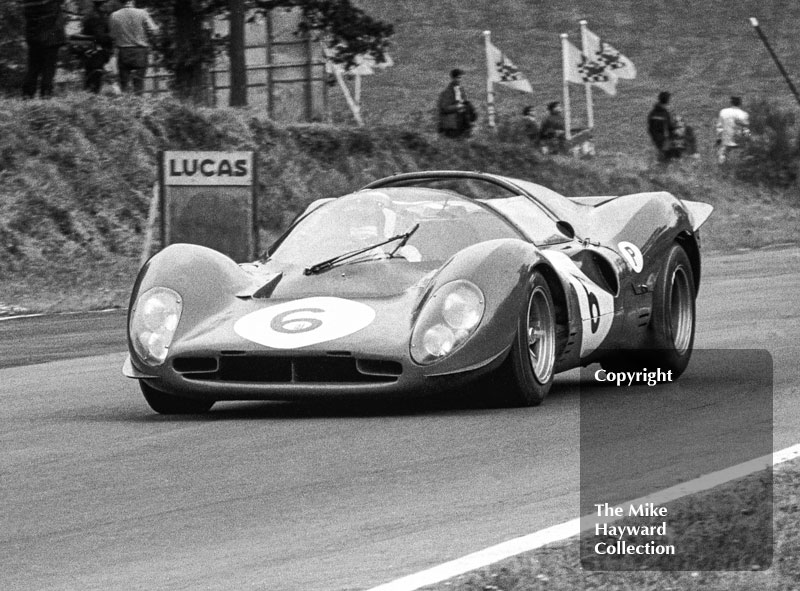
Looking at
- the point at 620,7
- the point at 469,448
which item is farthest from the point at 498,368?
the point at 620,7

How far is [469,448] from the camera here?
6316mm

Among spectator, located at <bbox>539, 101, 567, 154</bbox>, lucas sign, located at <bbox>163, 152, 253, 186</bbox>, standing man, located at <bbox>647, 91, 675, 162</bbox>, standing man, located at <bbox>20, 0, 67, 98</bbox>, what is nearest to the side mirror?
lucas sign, located at <bbox>163, 152, 253, 186</bbox>

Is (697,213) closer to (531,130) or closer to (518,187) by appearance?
(518,187)

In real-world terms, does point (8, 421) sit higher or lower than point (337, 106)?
higher

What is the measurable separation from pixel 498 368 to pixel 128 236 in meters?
12.2

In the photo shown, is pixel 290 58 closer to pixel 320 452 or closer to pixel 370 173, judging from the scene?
A: pixel 370 173

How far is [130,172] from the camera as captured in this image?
65.6 feet

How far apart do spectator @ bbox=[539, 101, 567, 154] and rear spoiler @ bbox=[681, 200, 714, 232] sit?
18549mm

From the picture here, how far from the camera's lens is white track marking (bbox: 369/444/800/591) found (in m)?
4.14

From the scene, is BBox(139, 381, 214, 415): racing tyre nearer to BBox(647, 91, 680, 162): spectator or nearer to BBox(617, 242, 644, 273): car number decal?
BBox(617, 242, 644, 273): car number decal

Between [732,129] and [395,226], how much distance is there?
76.6 feet

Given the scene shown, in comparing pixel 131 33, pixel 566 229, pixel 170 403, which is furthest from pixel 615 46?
pixel 170 403

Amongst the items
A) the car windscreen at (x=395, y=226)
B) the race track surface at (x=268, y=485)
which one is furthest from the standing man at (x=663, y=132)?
the car windscreen at (x=395, y=226)

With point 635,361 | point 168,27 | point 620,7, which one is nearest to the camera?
point 635,361
